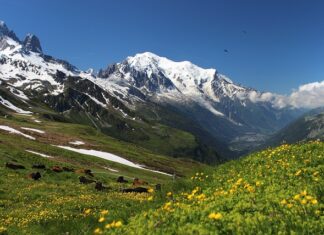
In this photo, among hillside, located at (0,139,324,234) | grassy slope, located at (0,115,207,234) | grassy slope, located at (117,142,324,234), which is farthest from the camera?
grassy slope, located at (0,115,207,234)

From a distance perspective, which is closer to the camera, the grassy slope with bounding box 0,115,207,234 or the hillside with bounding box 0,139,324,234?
the hillside with bounding box 0,139,324,234

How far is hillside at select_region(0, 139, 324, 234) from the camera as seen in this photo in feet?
32.9

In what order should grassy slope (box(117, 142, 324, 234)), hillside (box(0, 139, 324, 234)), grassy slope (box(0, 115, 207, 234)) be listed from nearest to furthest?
grassy slope (box(117, 142, 324, 234)) → hillside (box(0, 139, 324, 234)) → grassy slope (box(0, 115, 207, 234))

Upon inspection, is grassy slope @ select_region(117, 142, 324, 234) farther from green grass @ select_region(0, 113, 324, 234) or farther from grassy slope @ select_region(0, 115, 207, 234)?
grassy slope @ select_region(0, 115, 207, 234)

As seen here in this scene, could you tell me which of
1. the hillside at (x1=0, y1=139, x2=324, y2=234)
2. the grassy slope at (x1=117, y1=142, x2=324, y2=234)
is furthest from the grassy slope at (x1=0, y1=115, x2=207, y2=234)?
the grassy slope at (x1=117, y1=142, x2=324, y2=234)

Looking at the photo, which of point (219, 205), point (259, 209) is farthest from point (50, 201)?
point (259, 209)

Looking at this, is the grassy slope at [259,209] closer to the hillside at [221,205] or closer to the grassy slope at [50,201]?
the hillside at [221,205]

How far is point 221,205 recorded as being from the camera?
40.1ft

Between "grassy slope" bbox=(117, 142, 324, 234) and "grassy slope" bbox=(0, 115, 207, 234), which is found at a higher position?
"grassy slope" bbox=(117, 142, 324, 234)

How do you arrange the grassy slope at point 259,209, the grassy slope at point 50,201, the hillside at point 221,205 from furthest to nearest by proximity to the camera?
the grassy slope at point 50,201
the hillside at point 221,205
the grassy slope at point 259,209

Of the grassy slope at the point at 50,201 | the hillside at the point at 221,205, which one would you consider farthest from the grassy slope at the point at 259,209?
the grassy slope at the point at 50,201

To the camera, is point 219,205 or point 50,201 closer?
point 219,205

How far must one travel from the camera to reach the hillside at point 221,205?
32.9ft

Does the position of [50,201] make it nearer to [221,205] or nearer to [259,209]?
[221,205]
